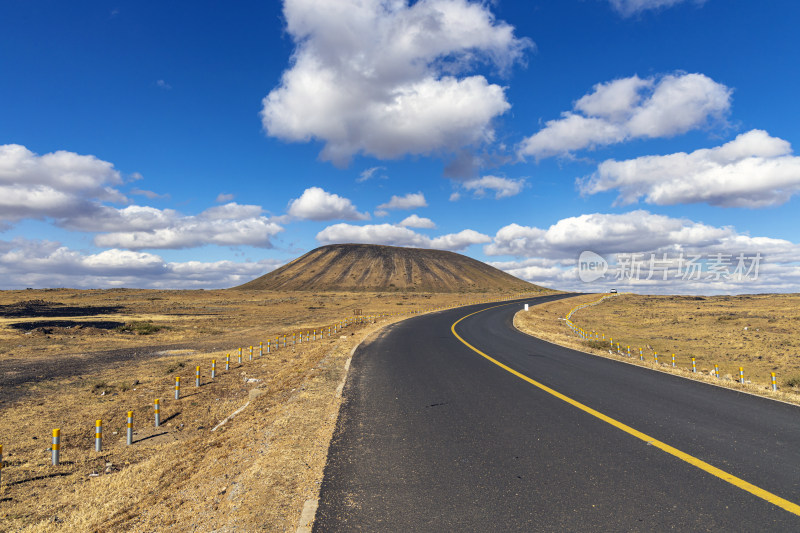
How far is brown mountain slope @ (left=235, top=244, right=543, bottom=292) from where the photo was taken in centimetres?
15975

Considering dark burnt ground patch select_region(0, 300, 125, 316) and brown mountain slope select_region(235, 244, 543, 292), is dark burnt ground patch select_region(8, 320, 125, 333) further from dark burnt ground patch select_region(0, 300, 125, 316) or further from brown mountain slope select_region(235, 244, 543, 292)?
brown mountain slope select_region(235, 244, 543, 292)

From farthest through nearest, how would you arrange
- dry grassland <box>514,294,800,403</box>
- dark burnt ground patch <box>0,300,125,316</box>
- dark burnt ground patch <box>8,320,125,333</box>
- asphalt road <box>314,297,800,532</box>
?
dark burnt ground patch <box>0,300,125,316</box>, dark burnt ground patch <box>8,320,125,333</box>, dry grassland <box>514,294,800,403</box>, asphalt road <box>314,297,800,532</box>

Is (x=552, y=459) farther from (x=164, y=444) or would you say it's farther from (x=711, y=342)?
(x=711, y=342)

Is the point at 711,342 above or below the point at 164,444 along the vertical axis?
below

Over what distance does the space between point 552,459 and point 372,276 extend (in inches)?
6483

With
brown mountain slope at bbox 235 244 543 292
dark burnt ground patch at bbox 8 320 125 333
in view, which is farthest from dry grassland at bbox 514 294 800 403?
brown mountain slope at bbox 235 244 543 292

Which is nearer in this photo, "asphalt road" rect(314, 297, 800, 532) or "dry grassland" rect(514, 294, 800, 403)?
"asphalt road" rect(314, 297, 800, 532)

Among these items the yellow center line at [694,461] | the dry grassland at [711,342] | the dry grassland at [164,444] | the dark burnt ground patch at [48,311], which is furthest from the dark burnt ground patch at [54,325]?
the yellow center line at [694,461]

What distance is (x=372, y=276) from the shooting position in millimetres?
170000

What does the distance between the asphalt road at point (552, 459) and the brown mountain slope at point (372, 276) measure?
143891mm

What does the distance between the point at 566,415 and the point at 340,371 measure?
795 centimetres

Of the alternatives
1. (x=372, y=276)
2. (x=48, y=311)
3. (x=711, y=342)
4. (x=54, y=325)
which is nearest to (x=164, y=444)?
(x=711, y=342)

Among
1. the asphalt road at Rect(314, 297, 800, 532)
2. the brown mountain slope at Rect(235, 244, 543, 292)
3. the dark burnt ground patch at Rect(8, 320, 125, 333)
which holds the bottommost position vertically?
the dark burnt ground patch at Rect(8, 320, 125, 333)

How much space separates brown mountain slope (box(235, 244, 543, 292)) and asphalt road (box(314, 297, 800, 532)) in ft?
472
